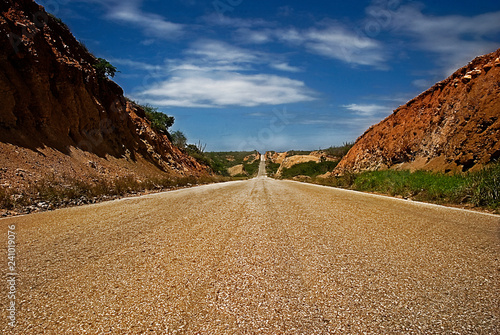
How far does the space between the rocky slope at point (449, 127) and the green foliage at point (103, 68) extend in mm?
21289

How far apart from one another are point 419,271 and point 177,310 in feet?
7.60

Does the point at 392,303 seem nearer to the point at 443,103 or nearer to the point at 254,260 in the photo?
the point at 254,260

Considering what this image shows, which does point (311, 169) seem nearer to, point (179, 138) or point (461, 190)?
point (179, 138)

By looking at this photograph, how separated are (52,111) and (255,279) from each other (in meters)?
15.1

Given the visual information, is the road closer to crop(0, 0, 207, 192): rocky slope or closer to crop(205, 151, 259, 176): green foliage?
crop(0, 0, 207, 192): rocky slope

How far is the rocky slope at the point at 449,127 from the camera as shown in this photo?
44.0ft

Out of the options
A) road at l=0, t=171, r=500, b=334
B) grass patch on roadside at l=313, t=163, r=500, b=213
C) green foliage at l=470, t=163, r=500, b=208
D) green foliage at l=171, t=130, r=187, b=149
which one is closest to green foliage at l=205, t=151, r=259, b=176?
green foliage at l=171, t=130, r=187, b=149

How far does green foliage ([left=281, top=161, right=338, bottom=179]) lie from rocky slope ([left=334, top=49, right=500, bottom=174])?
60.6ft

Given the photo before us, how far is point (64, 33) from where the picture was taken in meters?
17.1

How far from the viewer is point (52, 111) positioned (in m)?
14.0

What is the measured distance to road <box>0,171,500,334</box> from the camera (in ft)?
6.66

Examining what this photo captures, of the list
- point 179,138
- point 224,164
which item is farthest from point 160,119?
point 224,164

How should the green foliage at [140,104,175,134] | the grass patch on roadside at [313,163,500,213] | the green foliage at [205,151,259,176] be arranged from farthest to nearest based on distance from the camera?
the green foliage at [205,151,259,176] < the green foliage at [140,104,175,134] < the grass patch on roadside at [313,163,500,213]

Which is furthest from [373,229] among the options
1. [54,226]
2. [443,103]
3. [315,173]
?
[315,173]
